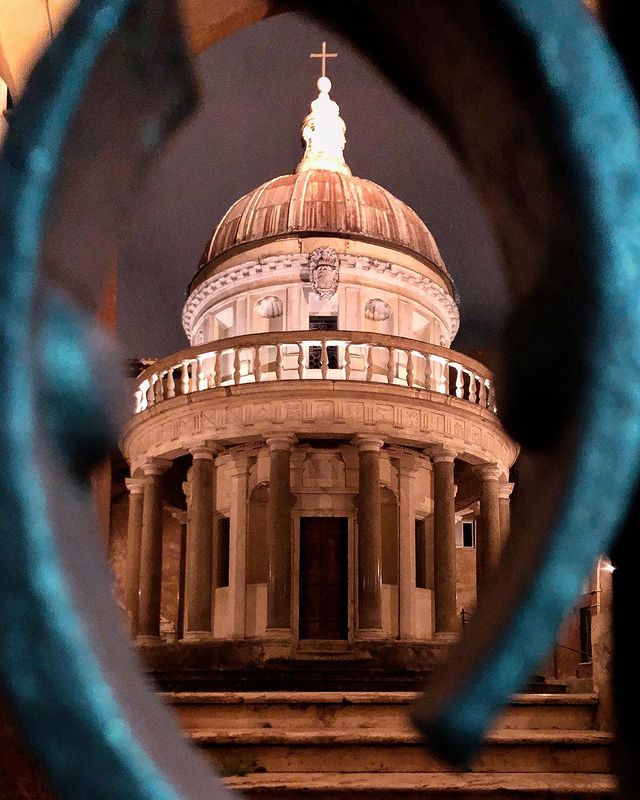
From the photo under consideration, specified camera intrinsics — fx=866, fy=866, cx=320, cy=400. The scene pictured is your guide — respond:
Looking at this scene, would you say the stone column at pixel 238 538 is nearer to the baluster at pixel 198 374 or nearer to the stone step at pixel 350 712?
the baluster at pixel 198 374

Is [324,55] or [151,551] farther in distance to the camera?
[324,55]

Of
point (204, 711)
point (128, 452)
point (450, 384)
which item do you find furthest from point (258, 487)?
point (204, 711)

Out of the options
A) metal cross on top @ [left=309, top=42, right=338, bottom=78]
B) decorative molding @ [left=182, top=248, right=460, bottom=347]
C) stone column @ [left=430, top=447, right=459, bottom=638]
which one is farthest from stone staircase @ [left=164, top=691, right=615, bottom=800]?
metal cross on top @ [left=309, top=42, right=338, bottom=78]

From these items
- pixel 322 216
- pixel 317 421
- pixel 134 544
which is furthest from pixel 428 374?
pixel 134 544

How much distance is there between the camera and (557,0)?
567mm

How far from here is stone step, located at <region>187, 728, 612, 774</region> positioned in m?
5.54

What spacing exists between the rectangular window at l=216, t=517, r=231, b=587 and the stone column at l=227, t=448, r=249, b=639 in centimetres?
47

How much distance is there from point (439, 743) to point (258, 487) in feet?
58.4

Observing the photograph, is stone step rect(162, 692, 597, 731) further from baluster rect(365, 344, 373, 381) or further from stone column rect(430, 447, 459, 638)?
Result: baluster rect(365, 344, 373, 381)

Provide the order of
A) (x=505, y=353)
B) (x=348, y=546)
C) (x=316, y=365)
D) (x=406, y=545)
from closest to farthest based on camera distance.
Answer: (x=505, y=353)
(x=316, y=365)
(x=406, y=545)
(x=348, y=546)

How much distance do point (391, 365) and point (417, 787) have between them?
40.1 feet

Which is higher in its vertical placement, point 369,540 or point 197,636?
point 369,540

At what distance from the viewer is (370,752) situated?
18.6 feet

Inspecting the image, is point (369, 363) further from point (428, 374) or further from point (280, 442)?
point (280, 442)
